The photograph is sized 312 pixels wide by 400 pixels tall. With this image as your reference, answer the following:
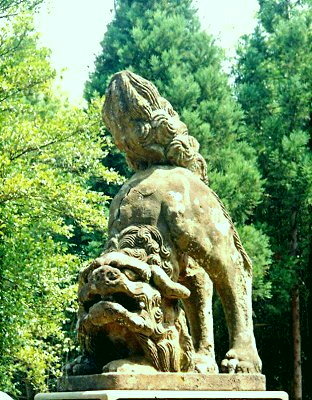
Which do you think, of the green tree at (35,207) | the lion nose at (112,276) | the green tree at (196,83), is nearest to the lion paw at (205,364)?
the lion nose at (112,276)

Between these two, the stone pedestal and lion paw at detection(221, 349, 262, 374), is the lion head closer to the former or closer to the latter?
lion paw at detection(221, 349, 262, 374)

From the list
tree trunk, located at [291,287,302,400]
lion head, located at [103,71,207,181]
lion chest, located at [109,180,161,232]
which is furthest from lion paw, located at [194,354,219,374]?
tree trunk, located at [291,287,302,400]

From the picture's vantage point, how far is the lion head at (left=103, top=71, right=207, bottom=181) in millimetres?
6430

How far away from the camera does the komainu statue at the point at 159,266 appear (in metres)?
5.62

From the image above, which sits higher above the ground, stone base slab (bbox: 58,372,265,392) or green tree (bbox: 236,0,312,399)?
green tree (bbox: 236,0,312,399)

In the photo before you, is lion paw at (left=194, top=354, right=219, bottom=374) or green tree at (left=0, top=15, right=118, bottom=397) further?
green tree at (left=0, top=15, right=118, bottom=397)

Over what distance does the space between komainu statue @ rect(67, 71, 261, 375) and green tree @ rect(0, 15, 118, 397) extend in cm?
732

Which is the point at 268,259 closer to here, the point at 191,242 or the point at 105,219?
the point at 105,219

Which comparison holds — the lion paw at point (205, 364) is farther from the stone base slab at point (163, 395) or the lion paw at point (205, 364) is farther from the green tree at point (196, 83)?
the green tree at point (196, 83)

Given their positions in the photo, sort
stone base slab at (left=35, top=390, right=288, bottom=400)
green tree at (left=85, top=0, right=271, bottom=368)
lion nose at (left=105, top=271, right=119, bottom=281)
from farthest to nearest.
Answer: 1. green tree at (left=85, top=0, right=271, bottom=368)
2. lion nose at (left=105, top=271, right=119, bottom=281)
3. stone base slab at (left=35, top=390, right=288, bottom=400)

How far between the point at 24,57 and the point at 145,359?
1207 centimetres

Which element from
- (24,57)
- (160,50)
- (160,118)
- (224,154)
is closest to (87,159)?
(24,57)

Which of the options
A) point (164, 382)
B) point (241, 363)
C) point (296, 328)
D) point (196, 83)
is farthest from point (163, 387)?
point (196, 83)

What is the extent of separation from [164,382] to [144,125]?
6.77ft
